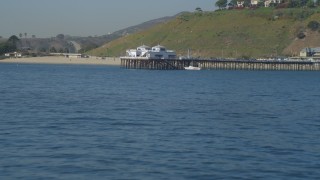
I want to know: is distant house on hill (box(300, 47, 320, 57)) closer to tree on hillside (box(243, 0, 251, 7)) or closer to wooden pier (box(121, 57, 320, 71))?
wooden pier (box(121, 57, 320, 71))

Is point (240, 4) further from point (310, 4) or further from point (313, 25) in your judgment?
point (313, 25)

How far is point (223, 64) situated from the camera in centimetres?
13325

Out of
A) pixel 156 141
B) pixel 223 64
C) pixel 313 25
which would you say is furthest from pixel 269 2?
pixel 156 141

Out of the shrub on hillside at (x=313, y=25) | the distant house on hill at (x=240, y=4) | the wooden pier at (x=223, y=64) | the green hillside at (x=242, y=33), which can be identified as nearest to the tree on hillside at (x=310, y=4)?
the green hillside at (x=242, y=33)

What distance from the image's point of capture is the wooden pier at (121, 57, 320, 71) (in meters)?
129

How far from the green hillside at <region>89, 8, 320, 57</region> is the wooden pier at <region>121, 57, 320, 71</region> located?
18.9 metres

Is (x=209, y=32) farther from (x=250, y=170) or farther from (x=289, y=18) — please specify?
(x=250, y=170)

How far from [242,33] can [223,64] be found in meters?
29.9

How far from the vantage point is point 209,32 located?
6575 inches

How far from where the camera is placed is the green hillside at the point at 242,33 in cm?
15488

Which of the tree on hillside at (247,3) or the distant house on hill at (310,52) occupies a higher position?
the tree on hillside at (247,3)

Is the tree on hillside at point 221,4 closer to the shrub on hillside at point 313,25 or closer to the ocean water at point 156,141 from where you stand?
the shrub on hillside at point 313,25

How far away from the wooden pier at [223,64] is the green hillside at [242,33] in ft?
62.0

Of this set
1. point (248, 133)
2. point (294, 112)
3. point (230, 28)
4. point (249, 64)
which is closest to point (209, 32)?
point (230, 28)
